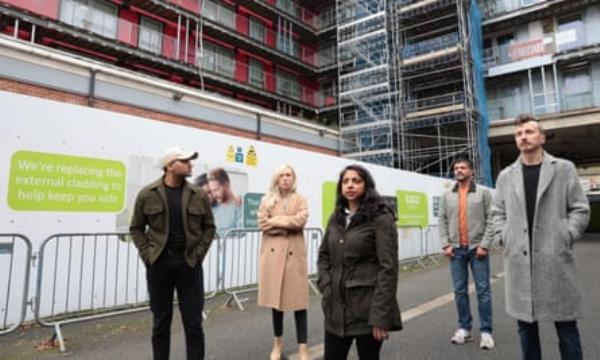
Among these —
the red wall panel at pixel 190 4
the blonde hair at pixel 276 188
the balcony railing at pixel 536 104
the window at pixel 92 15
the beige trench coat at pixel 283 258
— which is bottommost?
the beige trench coat at pixel 283 258

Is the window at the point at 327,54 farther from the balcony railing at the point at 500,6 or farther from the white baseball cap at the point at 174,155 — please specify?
the white baseball cap at the point at 174,155

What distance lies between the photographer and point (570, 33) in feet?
69.9

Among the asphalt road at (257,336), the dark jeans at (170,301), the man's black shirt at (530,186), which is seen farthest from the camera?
the asphalt road at (257,336)

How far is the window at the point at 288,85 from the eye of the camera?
25.9m

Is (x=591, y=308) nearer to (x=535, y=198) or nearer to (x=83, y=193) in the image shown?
(x=535, y=198)

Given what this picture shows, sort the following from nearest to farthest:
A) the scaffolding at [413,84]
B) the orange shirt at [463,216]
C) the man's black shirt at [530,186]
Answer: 1. the man's black shirt at [530,186]
2. the orange shirt at [463,216]
3. the scaffolding at [413,84]

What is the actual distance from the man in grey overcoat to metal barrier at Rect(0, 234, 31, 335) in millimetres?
5279

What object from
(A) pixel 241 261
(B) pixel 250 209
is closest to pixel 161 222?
(A) pixel 241 261

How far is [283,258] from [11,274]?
3.73 meters

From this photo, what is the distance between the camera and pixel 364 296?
2221 mm

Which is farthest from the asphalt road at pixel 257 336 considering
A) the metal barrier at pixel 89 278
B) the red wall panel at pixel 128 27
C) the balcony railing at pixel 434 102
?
the balcony railing at pixel 434 102

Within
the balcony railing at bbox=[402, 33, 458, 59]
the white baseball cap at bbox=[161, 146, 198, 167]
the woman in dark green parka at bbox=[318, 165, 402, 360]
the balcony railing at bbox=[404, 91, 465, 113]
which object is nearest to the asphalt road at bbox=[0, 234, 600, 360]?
the woman in dark green parka at bbox=[318, 165, 402, 360]

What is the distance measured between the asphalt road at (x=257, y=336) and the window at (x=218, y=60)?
1815 centimetres

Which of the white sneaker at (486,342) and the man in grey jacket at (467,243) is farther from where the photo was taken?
the man in grey jacket at (467,243)
